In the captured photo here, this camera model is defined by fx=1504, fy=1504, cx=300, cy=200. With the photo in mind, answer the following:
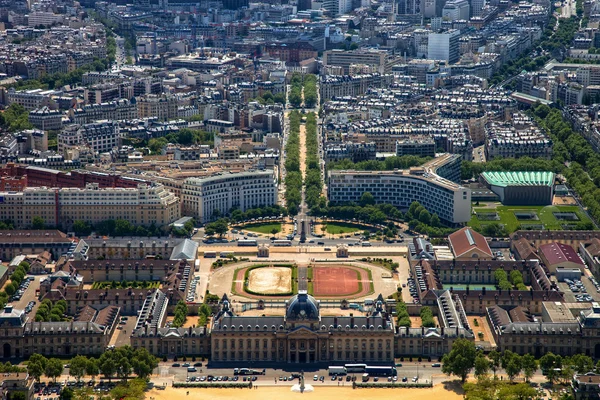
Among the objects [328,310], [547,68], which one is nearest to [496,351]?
[328,310]

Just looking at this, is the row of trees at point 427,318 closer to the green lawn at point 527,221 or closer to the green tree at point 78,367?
the green tree at point 78,367

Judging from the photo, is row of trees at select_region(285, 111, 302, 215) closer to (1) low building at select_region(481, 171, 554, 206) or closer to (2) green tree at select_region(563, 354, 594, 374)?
(1) low building at select_region(481, 171, 554, 206)

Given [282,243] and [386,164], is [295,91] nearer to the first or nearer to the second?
[386,164]

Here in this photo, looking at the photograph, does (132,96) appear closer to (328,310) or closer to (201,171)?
(201,171)

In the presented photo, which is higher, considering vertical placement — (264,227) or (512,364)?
(264,227)

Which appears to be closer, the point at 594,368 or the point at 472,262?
the point at 594,368

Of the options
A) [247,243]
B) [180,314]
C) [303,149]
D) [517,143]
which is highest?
[517,143]

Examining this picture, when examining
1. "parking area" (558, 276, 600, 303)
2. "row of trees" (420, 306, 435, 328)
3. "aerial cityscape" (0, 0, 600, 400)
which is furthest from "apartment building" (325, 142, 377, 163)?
"row of trees" (420, 306, 435, 328)

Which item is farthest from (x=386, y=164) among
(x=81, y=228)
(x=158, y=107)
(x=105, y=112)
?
(x=105, y=112)
